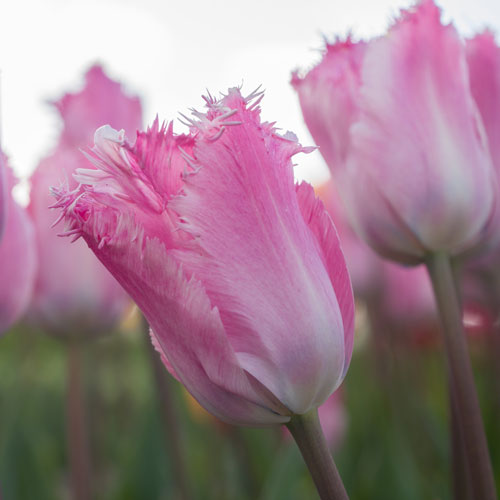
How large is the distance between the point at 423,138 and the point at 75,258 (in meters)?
0.62

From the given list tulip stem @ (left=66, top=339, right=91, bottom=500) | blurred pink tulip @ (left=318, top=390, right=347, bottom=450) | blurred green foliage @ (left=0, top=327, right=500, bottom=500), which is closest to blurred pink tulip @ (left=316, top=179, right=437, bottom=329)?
blurred green foliage @ (left=0, top=327, right=500, bottom=500)

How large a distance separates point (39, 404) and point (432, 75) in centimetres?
220

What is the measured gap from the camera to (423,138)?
55 cm

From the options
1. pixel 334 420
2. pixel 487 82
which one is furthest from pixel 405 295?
pixel 487 82

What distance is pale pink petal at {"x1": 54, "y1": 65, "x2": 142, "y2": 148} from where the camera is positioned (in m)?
1.05

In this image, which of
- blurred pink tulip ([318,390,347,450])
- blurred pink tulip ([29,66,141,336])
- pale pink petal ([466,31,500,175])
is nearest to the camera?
pale pink petal ([466,31,500,175])

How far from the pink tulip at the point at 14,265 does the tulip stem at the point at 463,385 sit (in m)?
0.40

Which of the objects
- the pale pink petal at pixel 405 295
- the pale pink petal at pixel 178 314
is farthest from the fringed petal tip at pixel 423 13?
the pale pink petal at pixel 405 295

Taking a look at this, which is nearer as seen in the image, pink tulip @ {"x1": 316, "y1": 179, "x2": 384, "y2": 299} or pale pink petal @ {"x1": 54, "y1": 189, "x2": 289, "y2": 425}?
pale pink petal @ {"x1": 54, "y1": 189, "x2": 289, "y2": 425}

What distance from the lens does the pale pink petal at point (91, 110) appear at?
1051 mm

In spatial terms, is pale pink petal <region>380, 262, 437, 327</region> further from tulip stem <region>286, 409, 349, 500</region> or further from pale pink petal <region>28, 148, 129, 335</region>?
tulip stem <region>286, 409, 349, 500</region>

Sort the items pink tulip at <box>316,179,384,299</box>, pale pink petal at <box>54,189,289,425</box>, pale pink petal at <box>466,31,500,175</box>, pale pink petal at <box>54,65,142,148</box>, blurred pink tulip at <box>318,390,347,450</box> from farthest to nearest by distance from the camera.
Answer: pink tulip at <box>316,179,384,299</box> → blurred pink tulip at <box>318,390,347,450</box> → pale pink petal at <box>54,65,142,148</box> → pale pink petal at <box>466,31,500,175</box> → pale pink petal at <box>54,189,289,425</box>

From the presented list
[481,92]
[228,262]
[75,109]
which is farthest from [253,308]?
[75,109]

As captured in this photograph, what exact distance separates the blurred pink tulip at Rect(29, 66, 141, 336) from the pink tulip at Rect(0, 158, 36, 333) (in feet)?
0.84
